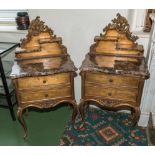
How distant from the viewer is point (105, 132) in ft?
8.81

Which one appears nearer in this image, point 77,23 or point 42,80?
point 42,80

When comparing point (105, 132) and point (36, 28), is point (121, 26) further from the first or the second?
point (105, 132)

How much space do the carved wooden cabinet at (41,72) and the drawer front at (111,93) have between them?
0.21 m

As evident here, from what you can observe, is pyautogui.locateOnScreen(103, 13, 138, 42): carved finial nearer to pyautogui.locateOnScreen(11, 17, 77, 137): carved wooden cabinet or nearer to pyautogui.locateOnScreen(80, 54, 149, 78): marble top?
pyautogui.locateOnScreen(80, 54, 149, 78): marble top

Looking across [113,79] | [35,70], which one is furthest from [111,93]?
[35,70]

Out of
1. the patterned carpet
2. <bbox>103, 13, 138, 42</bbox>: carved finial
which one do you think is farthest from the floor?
<bbox>103, 13, 138, 42</bbox>: carved finial

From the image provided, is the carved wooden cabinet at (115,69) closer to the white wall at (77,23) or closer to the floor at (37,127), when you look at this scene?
the white wall at (77,23)

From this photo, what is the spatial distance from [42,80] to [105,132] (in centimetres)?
112

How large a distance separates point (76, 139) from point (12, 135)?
84 centimetres

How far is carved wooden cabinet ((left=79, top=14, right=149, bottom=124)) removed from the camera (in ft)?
6.97

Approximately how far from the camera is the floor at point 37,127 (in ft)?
8.45

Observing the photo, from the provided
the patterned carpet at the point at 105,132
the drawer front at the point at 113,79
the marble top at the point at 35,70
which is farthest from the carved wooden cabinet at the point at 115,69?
the patterned carpet at the point at 105,132
